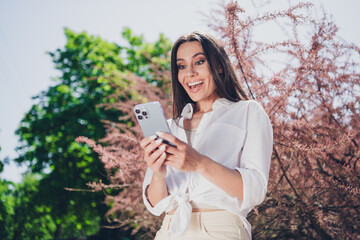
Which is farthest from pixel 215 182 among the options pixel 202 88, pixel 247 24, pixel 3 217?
pixel 3 217

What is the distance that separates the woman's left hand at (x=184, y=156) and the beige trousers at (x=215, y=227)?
1.00ft

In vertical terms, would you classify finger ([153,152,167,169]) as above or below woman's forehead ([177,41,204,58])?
below

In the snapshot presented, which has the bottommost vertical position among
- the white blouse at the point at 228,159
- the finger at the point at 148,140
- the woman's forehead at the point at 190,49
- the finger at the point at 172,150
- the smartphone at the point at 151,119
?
the white blouse at the point at 228,159

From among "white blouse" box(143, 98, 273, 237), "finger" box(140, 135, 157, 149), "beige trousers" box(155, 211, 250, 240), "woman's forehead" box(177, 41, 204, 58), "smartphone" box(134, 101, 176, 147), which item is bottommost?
"beige trousers" box(155, 211, 250, 240)

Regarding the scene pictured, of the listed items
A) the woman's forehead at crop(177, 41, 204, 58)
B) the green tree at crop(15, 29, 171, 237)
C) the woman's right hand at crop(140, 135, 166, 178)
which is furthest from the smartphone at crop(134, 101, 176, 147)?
the green tree at crop(15, 29, 171, 237)

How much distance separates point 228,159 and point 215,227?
0.36 metres

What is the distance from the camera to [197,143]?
1897 mm

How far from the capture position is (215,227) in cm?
163

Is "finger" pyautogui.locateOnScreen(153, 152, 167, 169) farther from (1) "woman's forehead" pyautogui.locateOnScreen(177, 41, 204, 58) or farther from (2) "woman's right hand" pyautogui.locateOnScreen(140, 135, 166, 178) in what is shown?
(1) "woman's forehead" pyautogui.locateOnScreen(177, 41, 204, 58)

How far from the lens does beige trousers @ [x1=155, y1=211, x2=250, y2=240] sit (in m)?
1.62

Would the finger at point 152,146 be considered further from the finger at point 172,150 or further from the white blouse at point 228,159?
the white blouse at point 228,159

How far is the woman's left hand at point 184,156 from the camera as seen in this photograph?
1.49 meters

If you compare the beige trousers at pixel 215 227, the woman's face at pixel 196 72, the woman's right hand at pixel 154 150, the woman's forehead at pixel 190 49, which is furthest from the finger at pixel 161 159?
the woman's forehead at pixel 190 49

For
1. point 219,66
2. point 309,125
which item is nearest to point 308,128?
point 309,125
